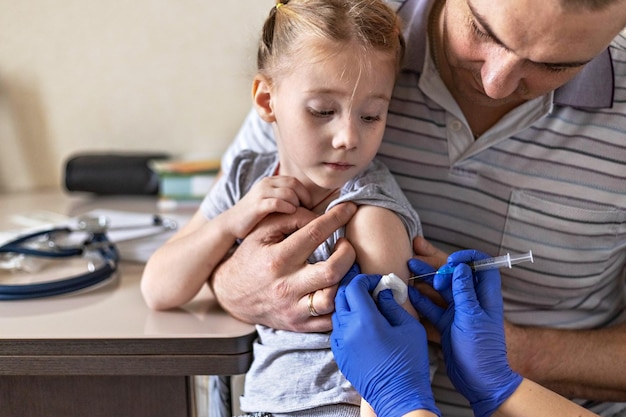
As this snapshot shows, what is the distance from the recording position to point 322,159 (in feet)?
3.83

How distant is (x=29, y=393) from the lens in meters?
1.28

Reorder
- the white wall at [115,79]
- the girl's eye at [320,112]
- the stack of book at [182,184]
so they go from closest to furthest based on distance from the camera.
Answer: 1. the girl's eye at [320,112]
2. the stack of book at [182,184]
3. the white wall at [115,79]

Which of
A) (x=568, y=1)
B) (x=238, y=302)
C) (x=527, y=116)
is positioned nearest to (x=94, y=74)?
(x=238, y=302)

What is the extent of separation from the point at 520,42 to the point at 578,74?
30 centimetres

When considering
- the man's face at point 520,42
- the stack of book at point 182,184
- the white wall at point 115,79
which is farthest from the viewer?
the white wall at point 115,79

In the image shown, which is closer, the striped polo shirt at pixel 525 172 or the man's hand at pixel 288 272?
the man's hand at pixel 288 272

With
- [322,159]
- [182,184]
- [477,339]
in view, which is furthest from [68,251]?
[477,339]

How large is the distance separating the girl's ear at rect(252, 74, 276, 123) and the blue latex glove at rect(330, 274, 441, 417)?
0.34 metres

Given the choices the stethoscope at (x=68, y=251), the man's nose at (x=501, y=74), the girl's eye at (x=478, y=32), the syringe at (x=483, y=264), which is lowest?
the stethoscope at (x=68, y=251)

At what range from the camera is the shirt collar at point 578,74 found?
132 centimetres

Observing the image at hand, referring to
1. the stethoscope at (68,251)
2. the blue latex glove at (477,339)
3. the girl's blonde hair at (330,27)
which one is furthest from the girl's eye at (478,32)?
the stethoscope at (68,251)

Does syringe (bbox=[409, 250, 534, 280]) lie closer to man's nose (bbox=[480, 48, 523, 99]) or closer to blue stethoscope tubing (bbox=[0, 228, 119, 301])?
man's nose (bbox=[480, 48, 523, 99])

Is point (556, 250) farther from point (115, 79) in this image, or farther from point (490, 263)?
point (115, 79)

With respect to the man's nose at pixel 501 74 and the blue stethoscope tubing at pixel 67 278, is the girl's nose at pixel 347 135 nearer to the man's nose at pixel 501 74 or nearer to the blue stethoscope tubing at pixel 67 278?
the man's nose at pixel 501 74
